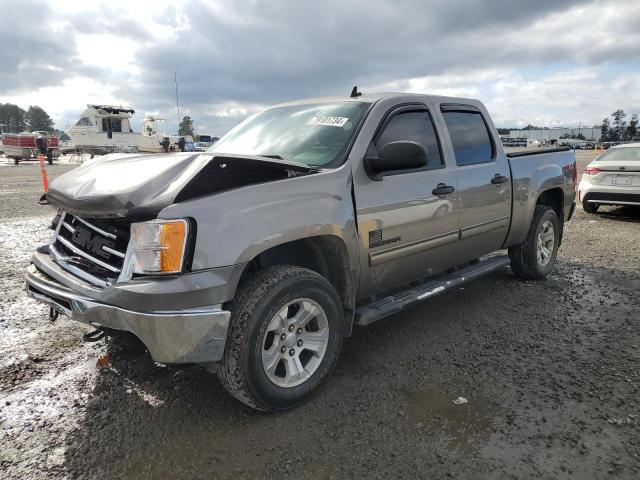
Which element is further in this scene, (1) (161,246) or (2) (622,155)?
(2) (622,155)

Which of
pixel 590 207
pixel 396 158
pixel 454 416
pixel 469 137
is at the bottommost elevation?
pixel 454 416

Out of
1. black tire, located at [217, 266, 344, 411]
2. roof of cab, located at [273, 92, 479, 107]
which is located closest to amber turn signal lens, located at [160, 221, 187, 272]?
black tire, located at [217, 266, 344, 411]

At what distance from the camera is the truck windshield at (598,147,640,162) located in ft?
30.7

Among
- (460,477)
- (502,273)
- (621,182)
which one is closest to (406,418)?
(460,477)

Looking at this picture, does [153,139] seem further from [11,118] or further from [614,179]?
Result: [11,118]

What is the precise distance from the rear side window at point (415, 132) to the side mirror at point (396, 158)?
0.29m

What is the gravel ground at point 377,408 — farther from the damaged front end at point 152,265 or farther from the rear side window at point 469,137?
the rear side window at point 469,137

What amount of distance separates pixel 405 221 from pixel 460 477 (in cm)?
176

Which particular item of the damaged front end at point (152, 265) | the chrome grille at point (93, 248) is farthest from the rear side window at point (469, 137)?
the chrome grille at point (93, 248)

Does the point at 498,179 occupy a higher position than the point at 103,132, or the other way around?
the point at 103,132

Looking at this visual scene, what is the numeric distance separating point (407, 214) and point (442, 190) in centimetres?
51

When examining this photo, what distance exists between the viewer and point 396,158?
311 cm

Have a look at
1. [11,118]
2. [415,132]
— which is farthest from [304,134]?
[11,118]

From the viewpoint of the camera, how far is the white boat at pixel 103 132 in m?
38.0
